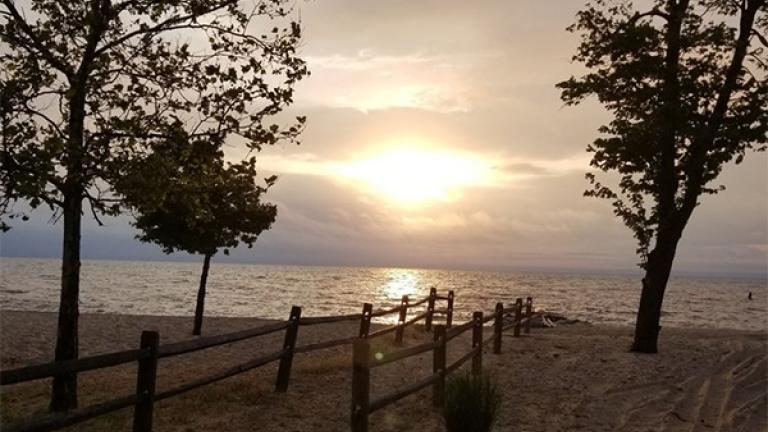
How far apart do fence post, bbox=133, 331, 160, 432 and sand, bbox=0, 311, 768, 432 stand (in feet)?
4.62

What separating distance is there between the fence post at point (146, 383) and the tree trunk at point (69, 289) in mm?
3438

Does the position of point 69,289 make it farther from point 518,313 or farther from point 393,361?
point 518,313

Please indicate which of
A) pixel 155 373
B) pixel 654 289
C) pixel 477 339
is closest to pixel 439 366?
pixel 477 339

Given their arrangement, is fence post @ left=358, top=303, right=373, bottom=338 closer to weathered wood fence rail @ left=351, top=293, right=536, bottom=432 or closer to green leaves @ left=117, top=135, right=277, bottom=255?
weathered wood fence rail @ left=351, top=293, right=536, bottom=432

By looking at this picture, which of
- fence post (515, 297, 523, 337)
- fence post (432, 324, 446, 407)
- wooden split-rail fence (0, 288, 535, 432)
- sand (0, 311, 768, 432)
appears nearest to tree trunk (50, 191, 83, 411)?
sand (0, 311, 768, 432)

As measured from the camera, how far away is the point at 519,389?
1293 centimetres

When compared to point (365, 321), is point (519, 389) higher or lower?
lower

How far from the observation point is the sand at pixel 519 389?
9.89 metres

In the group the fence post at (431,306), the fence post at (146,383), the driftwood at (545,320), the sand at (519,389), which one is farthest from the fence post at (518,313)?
the fence post at (146,383)

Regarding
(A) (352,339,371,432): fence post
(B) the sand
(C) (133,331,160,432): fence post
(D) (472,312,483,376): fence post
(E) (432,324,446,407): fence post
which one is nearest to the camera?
(C) (133,331,160,432): fence post

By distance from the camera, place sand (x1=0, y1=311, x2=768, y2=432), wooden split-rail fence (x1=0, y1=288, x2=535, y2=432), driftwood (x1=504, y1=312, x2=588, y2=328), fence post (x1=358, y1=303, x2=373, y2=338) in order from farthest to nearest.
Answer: driftwood (x1=504, y1=312, x2=588, y2=328) → fence post (x1=358, y1=303, x2=373, y2=338) → sand (x1=0, y1=311, x2=768, y2=432) → wooden split-rail fence (x1=0, y1=288, x2=535, y2=432)

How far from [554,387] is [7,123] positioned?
1118cm

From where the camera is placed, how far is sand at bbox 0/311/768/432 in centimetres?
989

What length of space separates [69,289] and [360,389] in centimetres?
565
